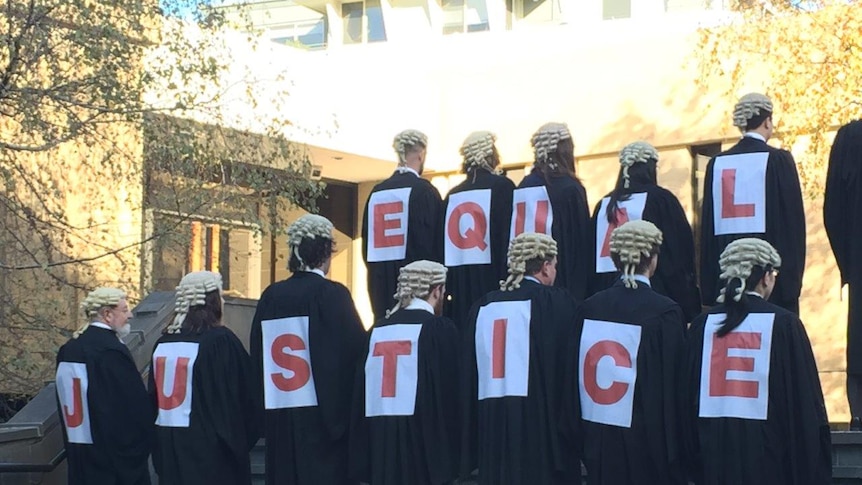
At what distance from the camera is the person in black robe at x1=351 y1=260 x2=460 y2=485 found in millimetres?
8648

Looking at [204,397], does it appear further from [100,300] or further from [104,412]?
[100,300]

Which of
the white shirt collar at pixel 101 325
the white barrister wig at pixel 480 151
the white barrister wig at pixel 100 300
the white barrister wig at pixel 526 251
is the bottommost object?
the white shirt collar at pixel 101 325

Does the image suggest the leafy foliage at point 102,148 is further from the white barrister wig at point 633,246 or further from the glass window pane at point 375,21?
the glass window pane at point 375,21

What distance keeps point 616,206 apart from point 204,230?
37.4ft

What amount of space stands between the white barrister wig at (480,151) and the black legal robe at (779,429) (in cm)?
299

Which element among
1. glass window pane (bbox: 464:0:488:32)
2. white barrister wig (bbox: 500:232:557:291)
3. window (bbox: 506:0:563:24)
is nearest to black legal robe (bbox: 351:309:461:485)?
white barrister wig (bbox: 500:232:557:291)

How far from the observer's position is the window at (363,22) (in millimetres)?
33188

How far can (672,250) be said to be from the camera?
30.9 ft

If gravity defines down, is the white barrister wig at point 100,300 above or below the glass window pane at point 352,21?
below

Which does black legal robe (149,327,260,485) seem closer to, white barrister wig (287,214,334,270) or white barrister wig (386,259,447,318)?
white barrister wig (287,214,334,270)

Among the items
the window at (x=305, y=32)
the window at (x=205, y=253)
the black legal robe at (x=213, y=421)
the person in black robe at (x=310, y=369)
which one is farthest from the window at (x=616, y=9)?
the black legal robe at (x=213, y=421)

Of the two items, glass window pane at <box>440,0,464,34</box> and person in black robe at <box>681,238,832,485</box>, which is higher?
glass window pane at <box>440,0,464,34</box>

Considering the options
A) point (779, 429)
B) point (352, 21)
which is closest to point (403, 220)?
point (779, 429)

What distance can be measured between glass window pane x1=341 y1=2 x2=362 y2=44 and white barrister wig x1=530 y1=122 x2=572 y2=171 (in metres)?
24.4
